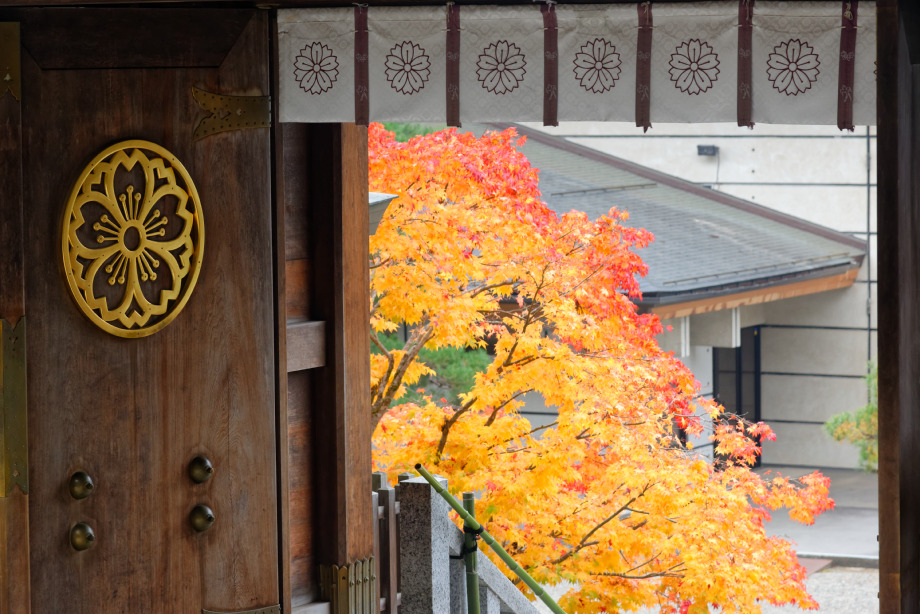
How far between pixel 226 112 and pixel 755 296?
34.1 ft

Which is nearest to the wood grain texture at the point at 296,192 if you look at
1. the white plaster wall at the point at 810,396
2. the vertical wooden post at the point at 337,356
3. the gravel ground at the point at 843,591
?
the vertical wooden post at the point at 337,356

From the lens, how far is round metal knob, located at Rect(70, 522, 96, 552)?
309 cm

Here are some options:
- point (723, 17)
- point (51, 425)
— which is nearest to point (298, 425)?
point (51, 425)

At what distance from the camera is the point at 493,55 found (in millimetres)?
3197

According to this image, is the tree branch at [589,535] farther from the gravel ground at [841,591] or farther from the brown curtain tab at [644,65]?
the brown curtain tab at [644,65]

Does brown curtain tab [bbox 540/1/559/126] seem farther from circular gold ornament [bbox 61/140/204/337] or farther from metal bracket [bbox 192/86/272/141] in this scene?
circular gold ornament [bbox 61/140/204/337]

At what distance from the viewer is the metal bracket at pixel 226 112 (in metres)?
3.20

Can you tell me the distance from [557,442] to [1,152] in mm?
4381

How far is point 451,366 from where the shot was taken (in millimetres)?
10711

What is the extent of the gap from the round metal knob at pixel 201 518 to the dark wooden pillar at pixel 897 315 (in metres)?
1.88

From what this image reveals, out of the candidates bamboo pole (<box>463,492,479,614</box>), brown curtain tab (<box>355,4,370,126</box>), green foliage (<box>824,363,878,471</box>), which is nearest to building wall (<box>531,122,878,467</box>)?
green foliage (<box>824,363,878,471</box>)

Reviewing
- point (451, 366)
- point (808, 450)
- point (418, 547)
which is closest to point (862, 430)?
point (808, 450)

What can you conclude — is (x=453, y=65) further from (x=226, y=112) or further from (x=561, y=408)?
(x=561, y=408)

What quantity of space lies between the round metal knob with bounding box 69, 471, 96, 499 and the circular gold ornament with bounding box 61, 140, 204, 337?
1.40 ft
